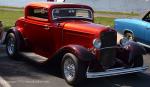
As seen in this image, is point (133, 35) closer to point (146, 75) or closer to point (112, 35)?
point (146, 75)

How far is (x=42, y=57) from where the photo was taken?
981 cm

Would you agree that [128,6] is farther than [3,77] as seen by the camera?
Yes

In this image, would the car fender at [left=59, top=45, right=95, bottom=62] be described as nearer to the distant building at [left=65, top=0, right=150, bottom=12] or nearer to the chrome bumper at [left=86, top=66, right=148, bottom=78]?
the chrome bumper at [left=86, top=66, right=148, bottom=78]

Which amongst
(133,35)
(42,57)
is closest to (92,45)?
(42,57)

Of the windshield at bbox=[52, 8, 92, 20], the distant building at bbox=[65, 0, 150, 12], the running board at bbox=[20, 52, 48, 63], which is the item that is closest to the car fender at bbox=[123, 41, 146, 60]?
the windshield at bbox=[52, 8, 92, 20]

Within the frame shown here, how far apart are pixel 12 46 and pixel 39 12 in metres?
1.31

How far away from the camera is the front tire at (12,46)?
10484 mm

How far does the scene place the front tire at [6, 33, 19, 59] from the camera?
10.5 meters

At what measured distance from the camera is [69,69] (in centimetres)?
836

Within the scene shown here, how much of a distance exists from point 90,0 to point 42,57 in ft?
87.0

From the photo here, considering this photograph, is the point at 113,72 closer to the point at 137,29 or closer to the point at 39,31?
the point at 39,31

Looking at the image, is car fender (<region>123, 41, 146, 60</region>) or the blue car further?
the blue car

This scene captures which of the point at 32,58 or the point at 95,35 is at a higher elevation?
the point at 95,35

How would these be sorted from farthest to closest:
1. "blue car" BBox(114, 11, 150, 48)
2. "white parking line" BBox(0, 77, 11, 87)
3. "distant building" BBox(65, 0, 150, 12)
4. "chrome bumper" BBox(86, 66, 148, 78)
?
"distant building" BBox(65, 0, 150, 12), "blue car" BBox(114, 11, 150, 48), "white parking line" BBox(0, 77, 11, 87), "chrome bumper" BBox(86, 66, 148, 78)
